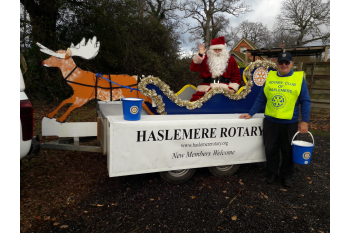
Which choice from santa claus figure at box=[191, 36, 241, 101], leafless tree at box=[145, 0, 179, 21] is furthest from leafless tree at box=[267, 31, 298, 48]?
santa claus figure at box=[191, 36, 241, 101]

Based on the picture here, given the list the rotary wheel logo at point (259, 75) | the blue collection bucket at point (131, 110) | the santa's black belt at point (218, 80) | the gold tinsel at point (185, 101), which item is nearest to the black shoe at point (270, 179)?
the gold tinsel at point (185, 101)

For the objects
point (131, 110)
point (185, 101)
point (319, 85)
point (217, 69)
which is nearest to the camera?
point (131, 110)

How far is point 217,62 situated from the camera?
Result: 3910 millimetres

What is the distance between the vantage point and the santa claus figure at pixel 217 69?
12.8ft

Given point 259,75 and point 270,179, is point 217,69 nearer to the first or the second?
point 259,75

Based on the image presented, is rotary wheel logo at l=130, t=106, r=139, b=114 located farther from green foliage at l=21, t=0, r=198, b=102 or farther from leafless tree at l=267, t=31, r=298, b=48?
leafless tree at l=267, t=31, r=298, b=48

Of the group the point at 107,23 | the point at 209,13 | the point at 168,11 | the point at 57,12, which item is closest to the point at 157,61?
the point at 107,23

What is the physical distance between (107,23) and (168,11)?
21.6 ft

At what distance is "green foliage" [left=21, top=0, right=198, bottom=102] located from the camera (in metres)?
7.74

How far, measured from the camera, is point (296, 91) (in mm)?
2879

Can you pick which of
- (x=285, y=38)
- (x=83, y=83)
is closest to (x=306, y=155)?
(x=83, y=83)

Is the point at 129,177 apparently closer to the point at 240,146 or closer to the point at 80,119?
the point at 240,146

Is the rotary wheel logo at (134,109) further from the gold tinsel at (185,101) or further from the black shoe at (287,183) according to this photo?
the black shoe at (287,183)

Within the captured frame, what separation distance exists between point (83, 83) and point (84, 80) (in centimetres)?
6
